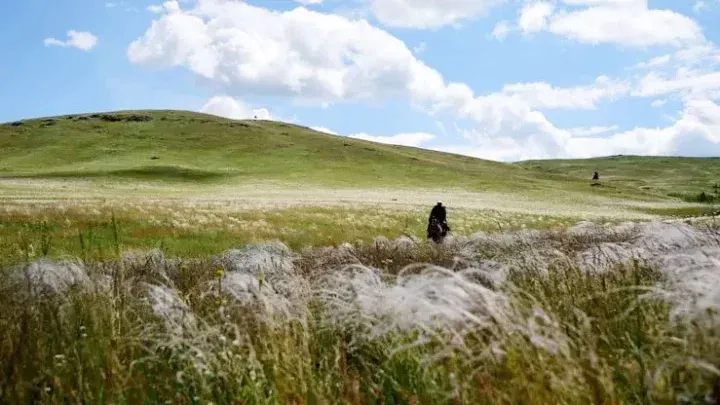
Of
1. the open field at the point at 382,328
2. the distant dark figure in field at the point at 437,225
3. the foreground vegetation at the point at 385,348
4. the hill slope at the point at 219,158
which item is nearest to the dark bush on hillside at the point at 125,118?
the hill slope at the point at 219,158

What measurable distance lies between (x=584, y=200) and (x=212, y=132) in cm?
8046

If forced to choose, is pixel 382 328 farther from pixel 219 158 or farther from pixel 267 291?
pixel 219 158

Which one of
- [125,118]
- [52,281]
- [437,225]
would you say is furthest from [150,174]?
[52,281]

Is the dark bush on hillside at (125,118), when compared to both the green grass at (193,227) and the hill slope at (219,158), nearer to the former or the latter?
the hill slope at (219,158)

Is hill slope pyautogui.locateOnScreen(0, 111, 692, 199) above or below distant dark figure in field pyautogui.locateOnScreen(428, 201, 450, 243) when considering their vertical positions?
above

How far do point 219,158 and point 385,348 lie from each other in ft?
364

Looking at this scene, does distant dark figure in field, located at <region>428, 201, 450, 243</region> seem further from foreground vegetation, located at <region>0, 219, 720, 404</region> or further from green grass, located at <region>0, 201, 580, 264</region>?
foreground vegetation, located at <region>0, 219, 720, 404</region>

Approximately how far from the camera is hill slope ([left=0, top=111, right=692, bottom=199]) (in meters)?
95.7

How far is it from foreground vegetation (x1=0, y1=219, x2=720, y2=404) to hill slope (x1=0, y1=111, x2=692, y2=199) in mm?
82188

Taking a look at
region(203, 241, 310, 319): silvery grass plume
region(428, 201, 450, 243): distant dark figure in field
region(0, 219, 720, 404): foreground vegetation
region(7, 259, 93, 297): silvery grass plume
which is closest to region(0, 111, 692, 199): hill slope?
region(428, 201, 450, 243): distant dark figure in field

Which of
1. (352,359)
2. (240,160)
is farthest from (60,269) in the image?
(240,160)

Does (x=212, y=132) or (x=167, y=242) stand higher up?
(x=212, y=132)

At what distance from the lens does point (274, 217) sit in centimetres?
3875

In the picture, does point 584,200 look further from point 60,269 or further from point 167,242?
point 60,269
